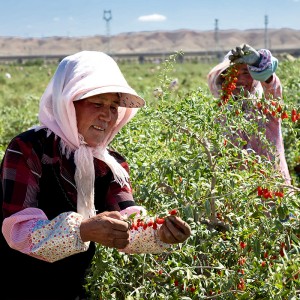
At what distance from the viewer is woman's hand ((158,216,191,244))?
6.81 ft

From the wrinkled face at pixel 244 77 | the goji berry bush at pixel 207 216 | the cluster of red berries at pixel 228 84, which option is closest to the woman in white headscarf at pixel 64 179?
the goji berry bush at pixel 207 216

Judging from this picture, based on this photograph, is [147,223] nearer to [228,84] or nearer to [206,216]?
[206,216]

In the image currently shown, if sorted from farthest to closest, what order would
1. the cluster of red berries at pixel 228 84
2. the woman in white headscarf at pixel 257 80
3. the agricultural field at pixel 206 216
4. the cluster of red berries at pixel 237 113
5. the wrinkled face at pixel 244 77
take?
the wrinkled face at pixel 244 77 → the woman in white headscarf at pixel 257 80 → the cluster of red berries at pixel 228 84 → the cluster of red berries at pixel 237 113 → the agricultural field at pixel 206 216

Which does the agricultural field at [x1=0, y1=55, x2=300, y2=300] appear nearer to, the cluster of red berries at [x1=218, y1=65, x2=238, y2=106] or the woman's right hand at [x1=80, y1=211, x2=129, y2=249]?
the cluster of red berries at [x1=218, y1=65, x2=238, y2=106]

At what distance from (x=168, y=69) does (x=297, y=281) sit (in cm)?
141

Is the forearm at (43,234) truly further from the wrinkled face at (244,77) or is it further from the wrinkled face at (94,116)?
the wrinkled face at (244,77)

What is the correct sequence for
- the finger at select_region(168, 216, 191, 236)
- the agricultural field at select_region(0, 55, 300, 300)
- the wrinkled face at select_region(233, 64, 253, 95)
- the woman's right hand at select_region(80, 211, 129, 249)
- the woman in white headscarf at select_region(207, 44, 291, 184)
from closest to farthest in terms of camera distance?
1. the woman's right hand at select_region(80, 211, 129, 249)
2. the finger at select_region(168, 216, 191, 236)
3. the agricultural field at select_region(0, 55, 300, 300)
4. the woman in white headscarf at select_region(207, 44, 291, 184)
5. the wrinkled face at select_region(233, 64, 253, 95)

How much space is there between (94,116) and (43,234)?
453 mm

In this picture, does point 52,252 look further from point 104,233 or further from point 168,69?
point 168,69

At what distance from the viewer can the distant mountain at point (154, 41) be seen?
129m

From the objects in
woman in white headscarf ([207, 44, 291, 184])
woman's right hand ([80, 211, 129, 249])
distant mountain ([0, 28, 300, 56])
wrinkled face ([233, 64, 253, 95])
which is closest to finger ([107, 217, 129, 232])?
woman's right hand ([80, 211, 129, 249])

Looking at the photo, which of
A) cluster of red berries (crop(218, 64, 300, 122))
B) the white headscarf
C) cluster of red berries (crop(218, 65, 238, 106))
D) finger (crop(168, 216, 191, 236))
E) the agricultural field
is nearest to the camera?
finger (crop(168, 216, 191, 236))

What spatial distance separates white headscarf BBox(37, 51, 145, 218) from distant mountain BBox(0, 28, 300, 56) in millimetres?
123921

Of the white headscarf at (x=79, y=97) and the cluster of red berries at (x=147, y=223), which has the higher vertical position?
the white headscarf at (x=79, y=97)
